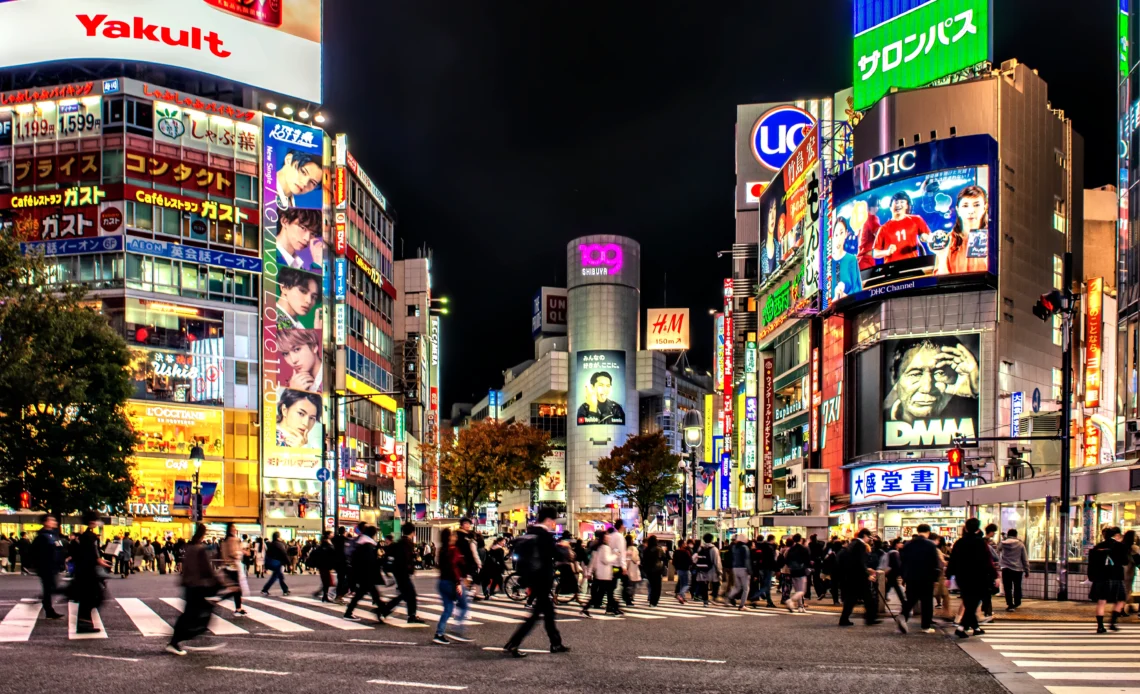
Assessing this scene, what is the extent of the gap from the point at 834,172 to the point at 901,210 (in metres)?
10.6

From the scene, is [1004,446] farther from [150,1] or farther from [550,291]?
[550,291]

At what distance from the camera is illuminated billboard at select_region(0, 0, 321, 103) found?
71.8 meters

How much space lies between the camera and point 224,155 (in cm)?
7300

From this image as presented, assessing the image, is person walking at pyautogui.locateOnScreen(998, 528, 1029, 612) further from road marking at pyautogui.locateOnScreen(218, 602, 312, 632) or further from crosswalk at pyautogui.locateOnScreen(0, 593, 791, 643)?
road marking at pyautogui.locateOnScreen(218, 602, 312, 632)

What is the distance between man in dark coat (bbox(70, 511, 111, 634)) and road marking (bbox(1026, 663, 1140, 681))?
39.9 feet

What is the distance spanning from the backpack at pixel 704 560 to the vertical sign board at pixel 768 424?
5384cm

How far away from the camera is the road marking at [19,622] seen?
17.3 metres

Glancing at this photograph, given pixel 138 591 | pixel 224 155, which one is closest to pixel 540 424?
→ pixel 224 155

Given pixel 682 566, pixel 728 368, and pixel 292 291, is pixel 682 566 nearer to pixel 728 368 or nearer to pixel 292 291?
pixel 292 291

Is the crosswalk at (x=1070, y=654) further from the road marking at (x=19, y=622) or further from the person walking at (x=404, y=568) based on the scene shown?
the road marking at (x=19, y=622)

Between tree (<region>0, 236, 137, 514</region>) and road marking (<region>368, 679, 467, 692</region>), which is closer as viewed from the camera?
road marking (<region>368, 679, 467, 692</region>)

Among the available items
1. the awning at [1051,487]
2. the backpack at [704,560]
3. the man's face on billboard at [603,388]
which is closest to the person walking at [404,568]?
the backpack at [704,560]

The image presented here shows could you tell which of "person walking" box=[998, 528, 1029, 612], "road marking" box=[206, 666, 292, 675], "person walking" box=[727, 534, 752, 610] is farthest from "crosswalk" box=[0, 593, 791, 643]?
"person walking" box=[998, 528, 1029, 612]

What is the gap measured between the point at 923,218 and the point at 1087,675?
49604 mm
